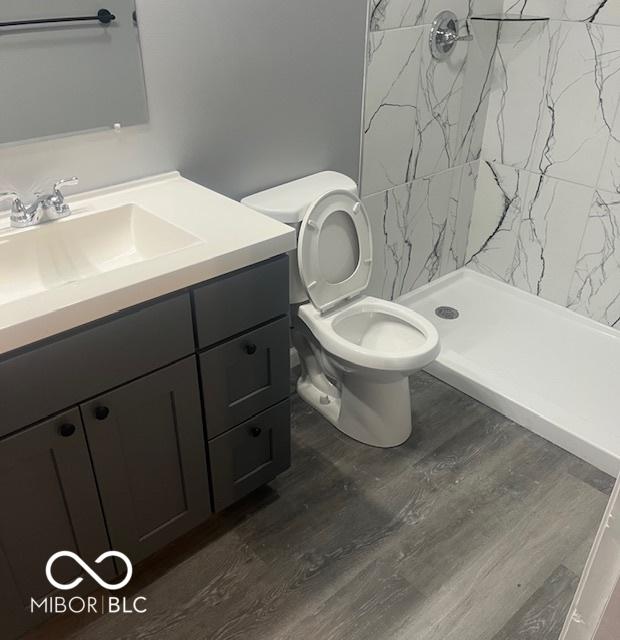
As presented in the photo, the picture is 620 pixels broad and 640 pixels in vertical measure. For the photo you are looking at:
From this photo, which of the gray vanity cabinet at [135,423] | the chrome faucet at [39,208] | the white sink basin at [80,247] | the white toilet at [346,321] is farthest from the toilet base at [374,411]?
the chrome faucet at [39,208]

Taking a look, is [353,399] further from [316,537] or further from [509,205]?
[509,205]

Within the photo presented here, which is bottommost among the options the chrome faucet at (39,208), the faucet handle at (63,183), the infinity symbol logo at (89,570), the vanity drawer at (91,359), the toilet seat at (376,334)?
the infinity symbol logo at (89,570)

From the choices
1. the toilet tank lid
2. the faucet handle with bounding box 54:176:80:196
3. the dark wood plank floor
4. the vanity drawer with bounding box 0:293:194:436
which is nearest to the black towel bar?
the faucet handle with bounding box 54:176:80:196

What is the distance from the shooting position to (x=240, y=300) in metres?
1.54

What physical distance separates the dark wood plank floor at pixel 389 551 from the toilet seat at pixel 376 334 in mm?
355

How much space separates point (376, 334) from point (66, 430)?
1210 millimetres

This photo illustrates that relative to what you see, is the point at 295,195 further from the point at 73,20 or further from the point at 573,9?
the point at 573,9

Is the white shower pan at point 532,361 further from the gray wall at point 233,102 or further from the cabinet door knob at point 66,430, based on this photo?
the cabinet door knob at point 66,430

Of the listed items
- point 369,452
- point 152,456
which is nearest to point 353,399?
point 369,452

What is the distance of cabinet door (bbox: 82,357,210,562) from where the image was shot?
1428mm

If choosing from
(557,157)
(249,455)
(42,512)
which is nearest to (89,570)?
(42,512)

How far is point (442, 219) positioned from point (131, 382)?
1.88 metres

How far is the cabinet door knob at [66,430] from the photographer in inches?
52.2

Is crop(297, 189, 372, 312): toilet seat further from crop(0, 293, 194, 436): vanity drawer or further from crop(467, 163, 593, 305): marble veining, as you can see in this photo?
crop(467, 163, 593, 305): marble veining
